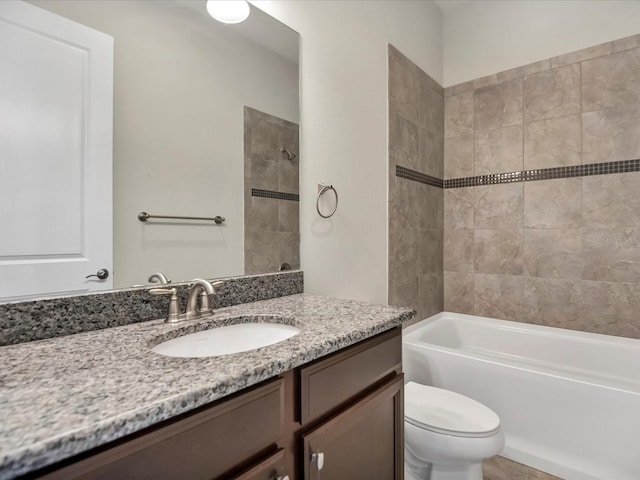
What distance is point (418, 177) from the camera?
2.40 metres

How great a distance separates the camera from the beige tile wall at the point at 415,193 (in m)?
2.13

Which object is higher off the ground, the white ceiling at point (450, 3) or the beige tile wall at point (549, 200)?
the white ceiling at point (450, 3)

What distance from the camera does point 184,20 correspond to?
3.89 feet

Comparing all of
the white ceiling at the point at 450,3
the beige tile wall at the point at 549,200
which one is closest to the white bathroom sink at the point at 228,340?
the beige tile wall at the point at 549,200

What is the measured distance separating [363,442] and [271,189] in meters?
1.00

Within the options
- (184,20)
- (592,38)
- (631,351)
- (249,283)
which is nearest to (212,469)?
(249,283)

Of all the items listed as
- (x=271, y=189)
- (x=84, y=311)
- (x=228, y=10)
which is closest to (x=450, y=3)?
(x=228, y=10)

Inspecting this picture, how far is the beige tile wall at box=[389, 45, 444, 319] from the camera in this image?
2.13 metres

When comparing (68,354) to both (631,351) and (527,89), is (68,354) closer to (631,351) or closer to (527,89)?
(631,351)

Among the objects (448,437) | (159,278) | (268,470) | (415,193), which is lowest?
(448,437)

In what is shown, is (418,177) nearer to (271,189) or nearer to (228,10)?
(271,189)

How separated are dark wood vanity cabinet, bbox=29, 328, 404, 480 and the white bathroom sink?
22 cm

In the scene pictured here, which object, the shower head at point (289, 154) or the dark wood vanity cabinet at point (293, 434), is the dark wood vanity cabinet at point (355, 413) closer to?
the dark wood vanity cabinet at point (293, 434)

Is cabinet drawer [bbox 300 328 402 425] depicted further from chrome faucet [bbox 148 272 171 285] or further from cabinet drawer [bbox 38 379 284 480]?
chrome faucet [bbox 148 272 171 285]
